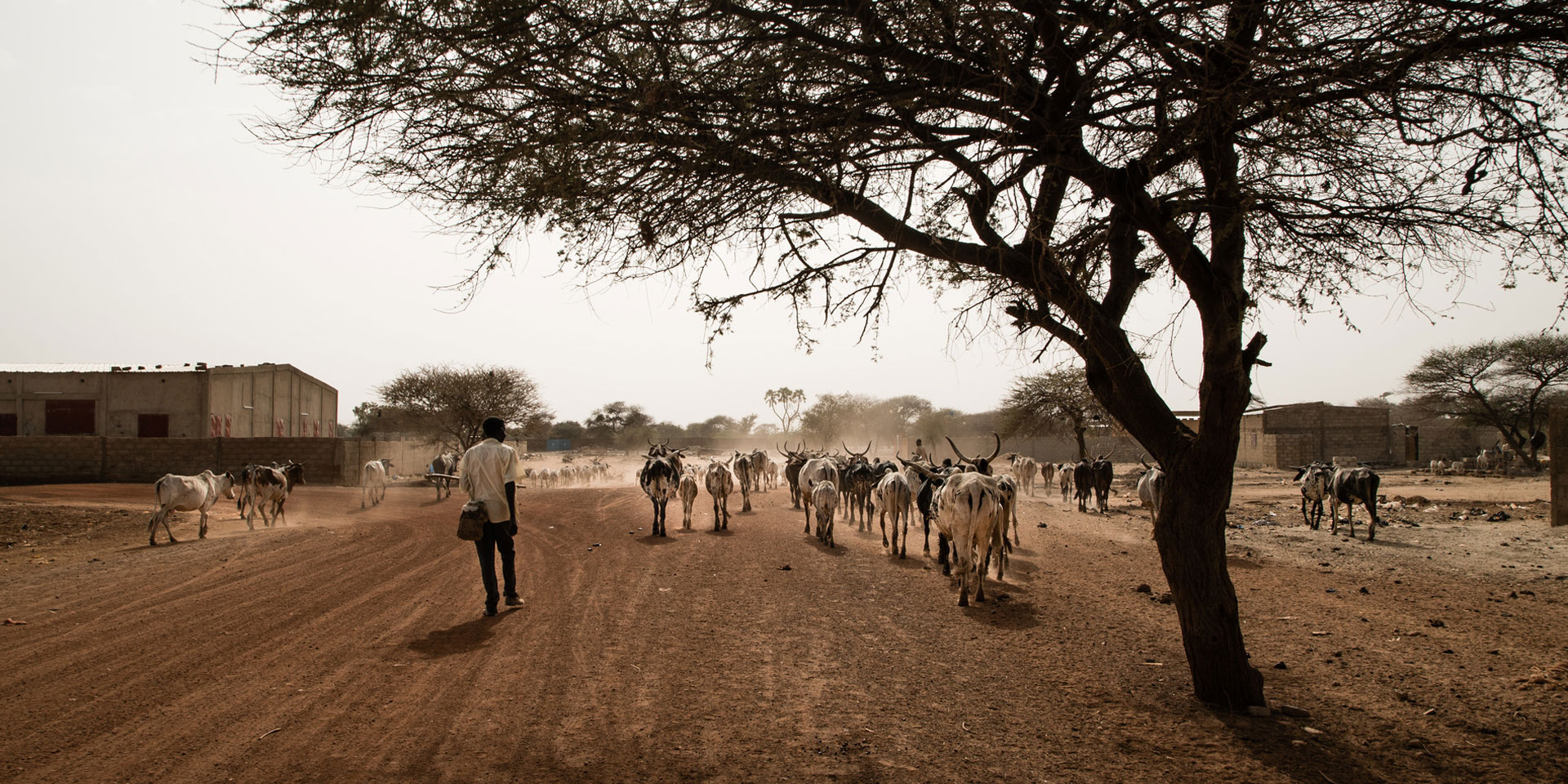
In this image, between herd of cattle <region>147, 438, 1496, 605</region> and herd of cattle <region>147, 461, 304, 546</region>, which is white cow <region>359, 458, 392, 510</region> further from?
herd of cattle <region>147, 461, 304, 546</region>

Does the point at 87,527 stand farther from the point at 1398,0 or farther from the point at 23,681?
the point at 1398,0

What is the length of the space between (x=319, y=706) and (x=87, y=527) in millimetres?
16905

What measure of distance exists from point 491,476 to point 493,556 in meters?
0.85

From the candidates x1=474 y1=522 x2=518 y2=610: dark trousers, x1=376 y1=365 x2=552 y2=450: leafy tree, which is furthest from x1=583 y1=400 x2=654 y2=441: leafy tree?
x1=474 y1=522 x2=518 y2=610: dark trousers

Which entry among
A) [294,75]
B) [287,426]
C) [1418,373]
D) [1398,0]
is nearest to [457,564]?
[294,75]

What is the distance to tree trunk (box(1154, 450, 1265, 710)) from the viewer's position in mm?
5473

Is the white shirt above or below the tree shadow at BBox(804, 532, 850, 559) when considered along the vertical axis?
above

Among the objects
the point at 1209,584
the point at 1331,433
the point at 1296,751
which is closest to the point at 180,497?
the point at 1209,584

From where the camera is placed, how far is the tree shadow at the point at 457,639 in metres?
6.84

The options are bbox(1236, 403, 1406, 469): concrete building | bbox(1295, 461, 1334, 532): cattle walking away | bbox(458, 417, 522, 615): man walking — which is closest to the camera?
bbox(458, 417, 522, 615): man walking

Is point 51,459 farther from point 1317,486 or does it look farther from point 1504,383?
point 1504,383

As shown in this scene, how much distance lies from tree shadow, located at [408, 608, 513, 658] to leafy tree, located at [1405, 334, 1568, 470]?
143 ft

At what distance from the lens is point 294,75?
483cm

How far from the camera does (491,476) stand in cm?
848
